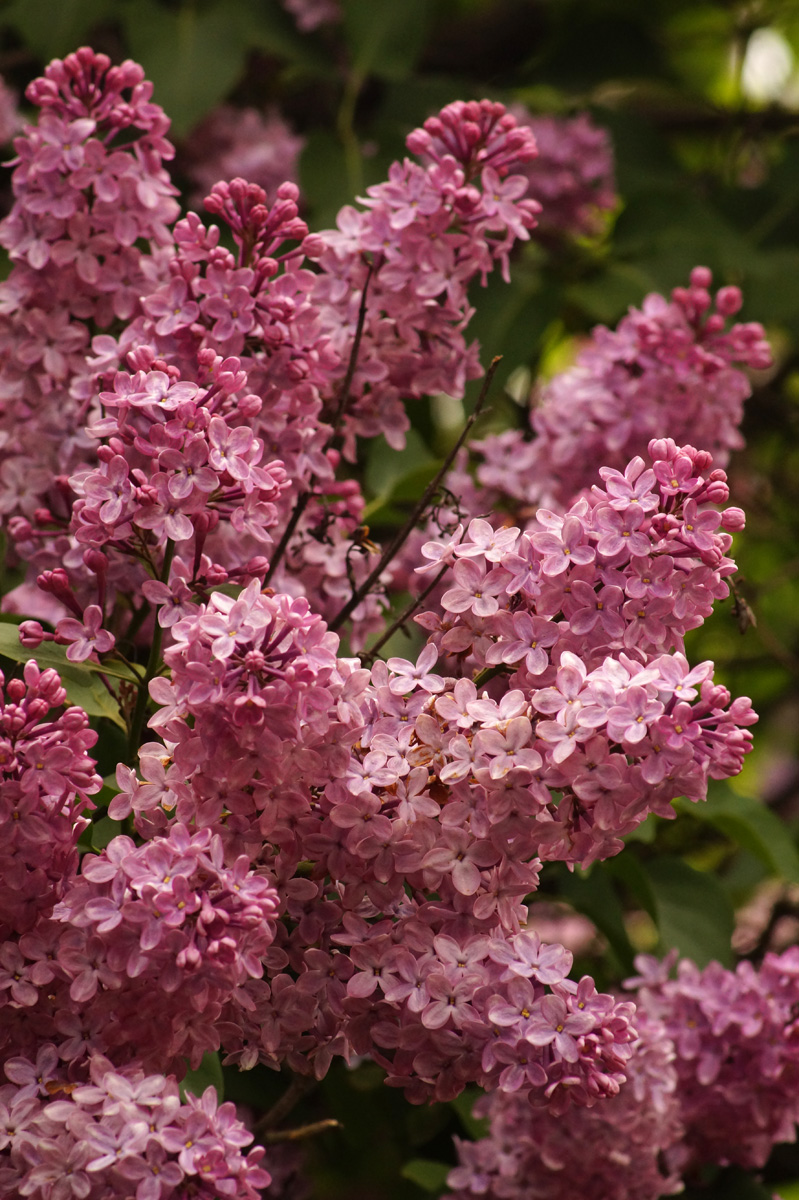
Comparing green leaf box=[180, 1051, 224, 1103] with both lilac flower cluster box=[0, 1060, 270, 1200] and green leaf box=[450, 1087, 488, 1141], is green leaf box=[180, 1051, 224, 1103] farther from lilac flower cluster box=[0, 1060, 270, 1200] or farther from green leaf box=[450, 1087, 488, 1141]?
green leaf box=[450, 1087, 488, 1141]

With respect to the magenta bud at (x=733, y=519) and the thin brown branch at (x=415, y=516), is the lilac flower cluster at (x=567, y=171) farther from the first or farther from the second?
the magenta bud at (x=733, y=519)

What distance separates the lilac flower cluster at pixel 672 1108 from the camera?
4.91 ft

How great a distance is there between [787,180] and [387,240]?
156cm

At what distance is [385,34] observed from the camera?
99.0 inches

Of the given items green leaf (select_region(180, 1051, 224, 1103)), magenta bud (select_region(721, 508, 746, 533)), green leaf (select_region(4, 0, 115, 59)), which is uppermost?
green leaf (select_region(4, 0, 115, 59))

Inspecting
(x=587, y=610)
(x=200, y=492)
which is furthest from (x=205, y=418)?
(x=587, y=610)

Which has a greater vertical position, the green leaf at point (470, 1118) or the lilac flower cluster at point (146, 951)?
the lilac flower cluster at point (146, 951)

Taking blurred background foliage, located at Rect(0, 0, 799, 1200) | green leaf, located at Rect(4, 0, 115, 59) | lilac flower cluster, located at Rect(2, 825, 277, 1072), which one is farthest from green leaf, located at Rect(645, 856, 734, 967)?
green leaf, located at Rect(4, 0, 115, 59)

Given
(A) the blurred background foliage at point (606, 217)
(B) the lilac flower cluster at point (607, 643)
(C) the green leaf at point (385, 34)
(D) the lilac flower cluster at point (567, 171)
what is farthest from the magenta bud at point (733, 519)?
(C) the green leaf at point (385, 34)

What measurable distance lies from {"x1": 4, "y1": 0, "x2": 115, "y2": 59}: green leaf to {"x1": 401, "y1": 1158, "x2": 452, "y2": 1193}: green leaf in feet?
6.36

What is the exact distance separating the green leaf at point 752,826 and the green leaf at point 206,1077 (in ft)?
2.72

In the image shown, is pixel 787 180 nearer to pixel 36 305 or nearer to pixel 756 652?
pixel 756 652

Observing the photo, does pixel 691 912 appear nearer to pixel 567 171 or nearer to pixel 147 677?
pixel 147 677

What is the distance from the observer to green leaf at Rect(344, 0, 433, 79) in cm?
249
